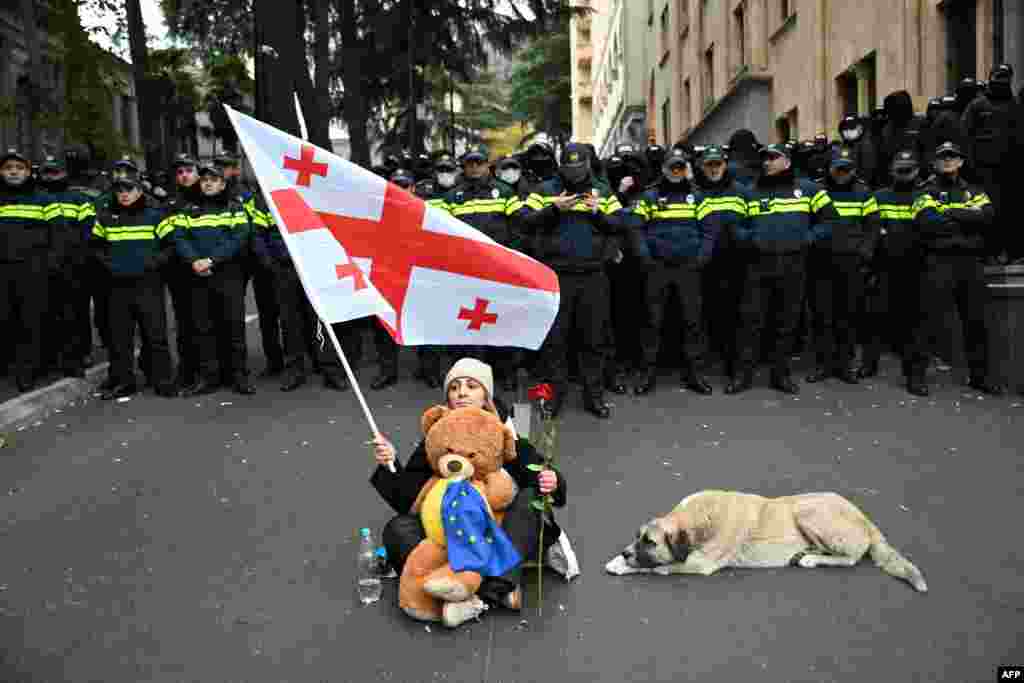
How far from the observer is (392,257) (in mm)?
5043

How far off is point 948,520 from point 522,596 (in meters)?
2.70

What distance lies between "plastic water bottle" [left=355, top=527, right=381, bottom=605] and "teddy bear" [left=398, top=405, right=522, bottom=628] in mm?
173

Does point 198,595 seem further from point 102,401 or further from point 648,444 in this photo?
point 102,401

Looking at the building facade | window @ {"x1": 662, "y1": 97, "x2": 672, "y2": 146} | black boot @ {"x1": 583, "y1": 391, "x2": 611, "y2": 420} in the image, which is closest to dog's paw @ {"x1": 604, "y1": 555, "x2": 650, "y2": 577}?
black boot @ {"x1": 583, "y1": 391, "x2": 611, "y2": 420}

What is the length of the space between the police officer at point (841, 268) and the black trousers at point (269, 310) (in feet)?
18.0

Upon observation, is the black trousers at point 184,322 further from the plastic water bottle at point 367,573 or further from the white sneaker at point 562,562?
the white sneaker at point 562,562

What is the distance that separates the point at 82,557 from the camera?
5.48m

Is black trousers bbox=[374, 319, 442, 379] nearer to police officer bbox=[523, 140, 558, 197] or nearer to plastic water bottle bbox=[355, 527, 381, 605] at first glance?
police officer bbox=[523, 140, 558, 197]

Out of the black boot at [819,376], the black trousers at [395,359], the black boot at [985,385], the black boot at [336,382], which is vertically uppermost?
the black trousers at [395,359]

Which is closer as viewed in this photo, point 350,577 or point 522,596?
point 522,596

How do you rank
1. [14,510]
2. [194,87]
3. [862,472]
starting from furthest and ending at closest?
[194,87] → [862,472] → [14,510]

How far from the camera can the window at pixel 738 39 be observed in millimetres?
25875

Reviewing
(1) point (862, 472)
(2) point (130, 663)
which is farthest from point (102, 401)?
(1) point (862, 472)

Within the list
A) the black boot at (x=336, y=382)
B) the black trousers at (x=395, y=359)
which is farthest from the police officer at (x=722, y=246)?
the black boot at (x=336, y=382)
